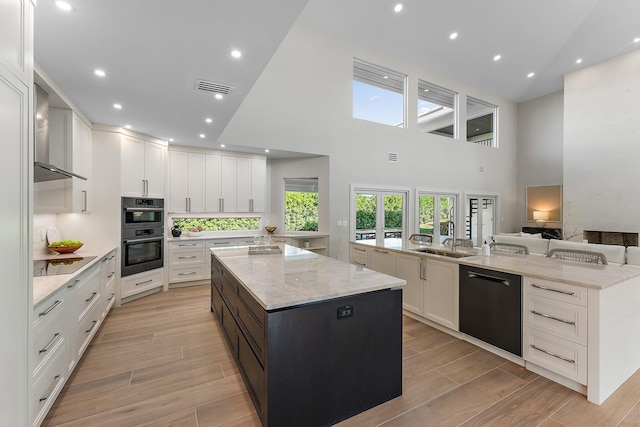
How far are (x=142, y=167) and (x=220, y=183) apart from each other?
1362 mm

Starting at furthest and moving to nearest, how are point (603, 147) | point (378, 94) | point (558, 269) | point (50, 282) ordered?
point (603, 147) → point (378, 94) → point (558, 269) → point (50, 282)

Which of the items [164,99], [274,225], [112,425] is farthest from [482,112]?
[112,425]

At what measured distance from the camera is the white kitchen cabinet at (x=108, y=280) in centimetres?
322

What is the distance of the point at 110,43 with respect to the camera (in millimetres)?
1895

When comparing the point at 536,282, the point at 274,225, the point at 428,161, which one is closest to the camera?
the point at 536,282

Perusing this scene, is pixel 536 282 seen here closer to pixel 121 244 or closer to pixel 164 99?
pixel 164 99

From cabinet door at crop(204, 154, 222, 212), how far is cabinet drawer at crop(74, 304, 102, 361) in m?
2.59

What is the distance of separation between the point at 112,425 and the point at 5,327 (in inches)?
44.8

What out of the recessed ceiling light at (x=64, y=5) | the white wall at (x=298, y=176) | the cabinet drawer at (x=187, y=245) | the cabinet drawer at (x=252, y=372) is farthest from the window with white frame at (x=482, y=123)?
the recessed ceiling light at (x=64, y=5)

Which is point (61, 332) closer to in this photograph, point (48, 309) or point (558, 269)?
point (48, 309)

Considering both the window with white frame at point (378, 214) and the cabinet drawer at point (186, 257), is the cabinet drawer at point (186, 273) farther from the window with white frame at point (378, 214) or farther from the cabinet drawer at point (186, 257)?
the window with white frame at point (378, 214)

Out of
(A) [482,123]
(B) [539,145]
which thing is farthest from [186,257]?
(B) [539,145]

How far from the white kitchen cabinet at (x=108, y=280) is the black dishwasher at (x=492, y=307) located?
396 centimetres

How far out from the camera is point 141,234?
14.0 feet
